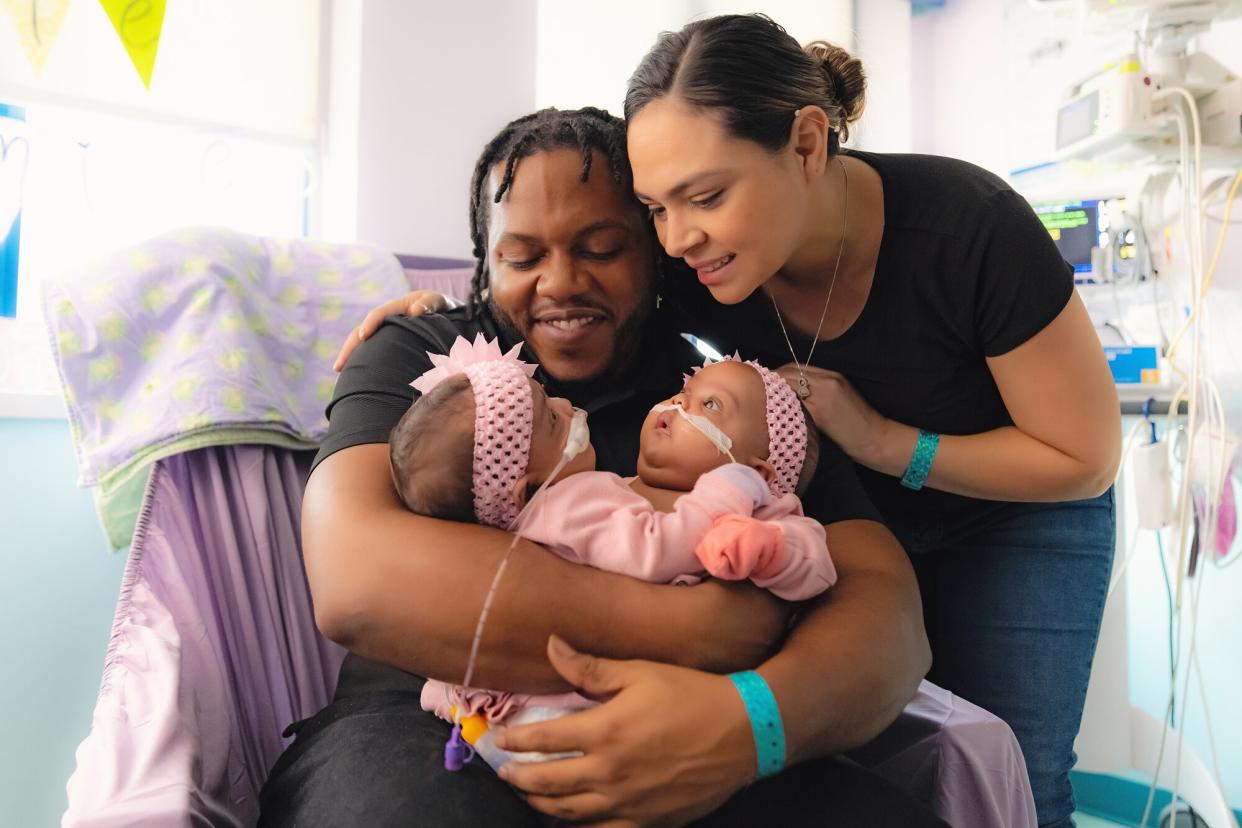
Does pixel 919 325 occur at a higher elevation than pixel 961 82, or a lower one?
lower

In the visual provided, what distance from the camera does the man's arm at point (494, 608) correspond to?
0.86 m

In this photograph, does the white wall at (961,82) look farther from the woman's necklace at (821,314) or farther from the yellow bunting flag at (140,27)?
the yellow bunting flag at (140,27)

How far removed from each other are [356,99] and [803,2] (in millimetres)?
2097

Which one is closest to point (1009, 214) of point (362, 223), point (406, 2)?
point (362, 223)

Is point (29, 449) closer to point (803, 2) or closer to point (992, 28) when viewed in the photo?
point (803, 2)

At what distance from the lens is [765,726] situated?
0.83 metres

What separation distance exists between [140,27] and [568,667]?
2.40 m

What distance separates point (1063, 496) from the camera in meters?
1.30

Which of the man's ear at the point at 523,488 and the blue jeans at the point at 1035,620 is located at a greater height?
the man's ear at the point at 523,488

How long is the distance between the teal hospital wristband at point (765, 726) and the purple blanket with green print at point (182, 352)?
Result: 37.4 inches

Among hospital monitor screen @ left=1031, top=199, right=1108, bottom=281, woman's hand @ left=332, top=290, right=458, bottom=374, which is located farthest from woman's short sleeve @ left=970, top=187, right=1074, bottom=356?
hospital monitor screen @ left=1031, top=199, right=1108, bottom=281

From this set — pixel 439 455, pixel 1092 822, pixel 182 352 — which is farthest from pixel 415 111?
pixel 1092 822

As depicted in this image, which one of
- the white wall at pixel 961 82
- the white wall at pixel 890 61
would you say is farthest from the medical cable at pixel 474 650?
the white wall at pixel 890 61

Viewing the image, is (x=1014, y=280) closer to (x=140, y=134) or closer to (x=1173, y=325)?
(x=1173, y=325)
